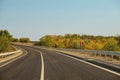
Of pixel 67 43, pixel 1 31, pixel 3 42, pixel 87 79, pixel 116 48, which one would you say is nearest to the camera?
pixel 87 79

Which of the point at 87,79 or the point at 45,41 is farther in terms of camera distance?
the point at 45,41

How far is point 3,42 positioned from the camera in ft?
257

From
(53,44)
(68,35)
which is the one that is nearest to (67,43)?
(53,44)

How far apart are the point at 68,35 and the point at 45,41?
42791 mm

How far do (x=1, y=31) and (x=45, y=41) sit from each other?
4098 centimetres

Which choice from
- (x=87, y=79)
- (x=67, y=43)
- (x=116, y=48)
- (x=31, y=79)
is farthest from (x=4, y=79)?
(x=67, y=43)

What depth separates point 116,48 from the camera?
46781mm

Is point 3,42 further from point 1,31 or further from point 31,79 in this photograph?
point 1,31

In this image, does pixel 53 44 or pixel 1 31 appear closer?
pixel 53 44

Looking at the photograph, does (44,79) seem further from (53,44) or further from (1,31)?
(1,31)

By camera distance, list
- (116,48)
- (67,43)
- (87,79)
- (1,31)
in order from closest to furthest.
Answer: (87,79), (116,48), (67,43), (1,31)

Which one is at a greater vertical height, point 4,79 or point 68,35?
point 68,35

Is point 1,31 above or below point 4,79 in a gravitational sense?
above

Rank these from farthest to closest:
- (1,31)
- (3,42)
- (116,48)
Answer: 1. (1,31)
2. (3,42)
3. (116,48)
